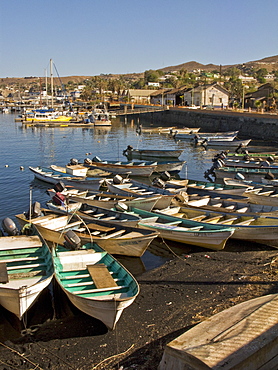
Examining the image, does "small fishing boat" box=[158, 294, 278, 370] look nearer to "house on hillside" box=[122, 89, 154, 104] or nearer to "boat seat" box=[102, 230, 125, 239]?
"boat seat" box=[102, 230, 125, 239]

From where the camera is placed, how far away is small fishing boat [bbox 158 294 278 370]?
659cm

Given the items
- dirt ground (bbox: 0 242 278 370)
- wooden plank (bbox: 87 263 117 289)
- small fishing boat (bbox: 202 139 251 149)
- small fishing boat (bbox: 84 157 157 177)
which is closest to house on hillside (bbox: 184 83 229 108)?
small fishing boat (bbox: 202 139 251 149)

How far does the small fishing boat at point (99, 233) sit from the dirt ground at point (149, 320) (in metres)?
1.20

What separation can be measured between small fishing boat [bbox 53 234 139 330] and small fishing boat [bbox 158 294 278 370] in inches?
90.0

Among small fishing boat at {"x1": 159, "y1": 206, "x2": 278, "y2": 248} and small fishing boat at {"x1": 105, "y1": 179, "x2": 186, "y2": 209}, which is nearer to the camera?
small fishing boat at {"x1": 159, "y1": 206, "x2": 278, "y2": 248}

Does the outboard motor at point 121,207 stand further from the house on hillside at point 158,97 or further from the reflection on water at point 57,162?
the house on hillside at point 158,97

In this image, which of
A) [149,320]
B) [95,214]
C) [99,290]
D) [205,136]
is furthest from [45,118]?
[149,320]

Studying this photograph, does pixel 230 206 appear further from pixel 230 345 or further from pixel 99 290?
pixel 230 345

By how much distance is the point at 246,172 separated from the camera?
2683 centimetres

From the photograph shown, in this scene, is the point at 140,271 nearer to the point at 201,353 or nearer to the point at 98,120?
the point at 201,353

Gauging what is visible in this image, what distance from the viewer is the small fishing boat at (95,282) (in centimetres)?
953

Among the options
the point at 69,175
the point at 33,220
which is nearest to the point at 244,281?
the point at 33,220

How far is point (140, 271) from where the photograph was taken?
45.9 feet

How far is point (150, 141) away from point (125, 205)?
4103cm
